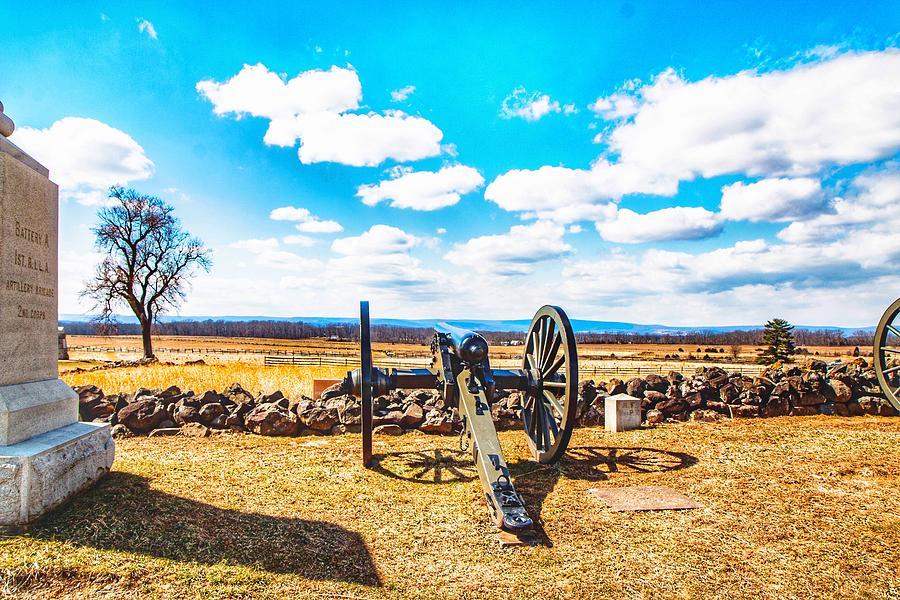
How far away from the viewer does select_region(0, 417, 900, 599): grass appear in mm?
3850

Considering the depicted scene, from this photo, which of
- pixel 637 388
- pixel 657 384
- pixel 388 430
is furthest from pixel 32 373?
pixel 657 384

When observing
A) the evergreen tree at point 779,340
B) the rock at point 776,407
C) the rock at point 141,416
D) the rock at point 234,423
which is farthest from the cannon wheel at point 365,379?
the evergreen tree at point 779,340

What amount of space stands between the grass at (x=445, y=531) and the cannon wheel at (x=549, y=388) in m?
0.40

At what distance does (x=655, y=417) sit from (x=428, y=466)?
4960 mm

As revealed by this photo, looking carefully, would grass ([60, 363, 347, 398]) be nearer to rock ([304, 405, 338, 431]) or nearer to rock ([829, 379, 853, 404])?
rock ([304, 405, 338, 431])

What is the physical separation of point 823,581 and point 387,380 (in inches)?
190

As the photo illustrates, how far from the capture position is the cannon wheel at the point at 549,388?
6051 millimetres

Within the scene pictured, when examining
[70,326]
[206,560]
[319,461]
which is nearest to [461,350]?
[319,461]

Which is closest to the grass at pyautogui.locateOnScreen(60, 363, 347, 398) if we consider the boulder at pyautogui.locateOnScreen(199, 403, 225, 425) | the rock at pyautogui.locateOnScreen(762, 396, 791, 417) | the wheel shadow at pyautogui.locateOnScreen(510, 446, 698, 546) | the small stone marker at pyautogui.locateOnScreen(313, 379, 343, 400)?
the small stone marker at pyautogui.locateOnScreen(313, 379, 343, 400)

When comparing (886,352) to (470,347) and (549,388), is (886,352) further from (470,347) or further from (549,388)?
(470,347)

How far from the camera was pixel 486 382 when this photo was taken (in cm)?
681

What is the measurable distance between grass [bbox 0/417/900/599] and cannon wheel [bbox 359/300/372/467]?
369 mm

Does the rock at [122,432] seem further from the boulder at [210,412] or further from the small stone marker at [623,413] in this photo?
the small stone marker at [623,413]

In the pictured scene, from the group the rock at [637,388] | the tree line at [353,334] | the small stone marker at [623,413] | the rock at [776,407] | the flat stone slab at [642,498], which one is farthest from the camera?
the tree line at [353,334]
